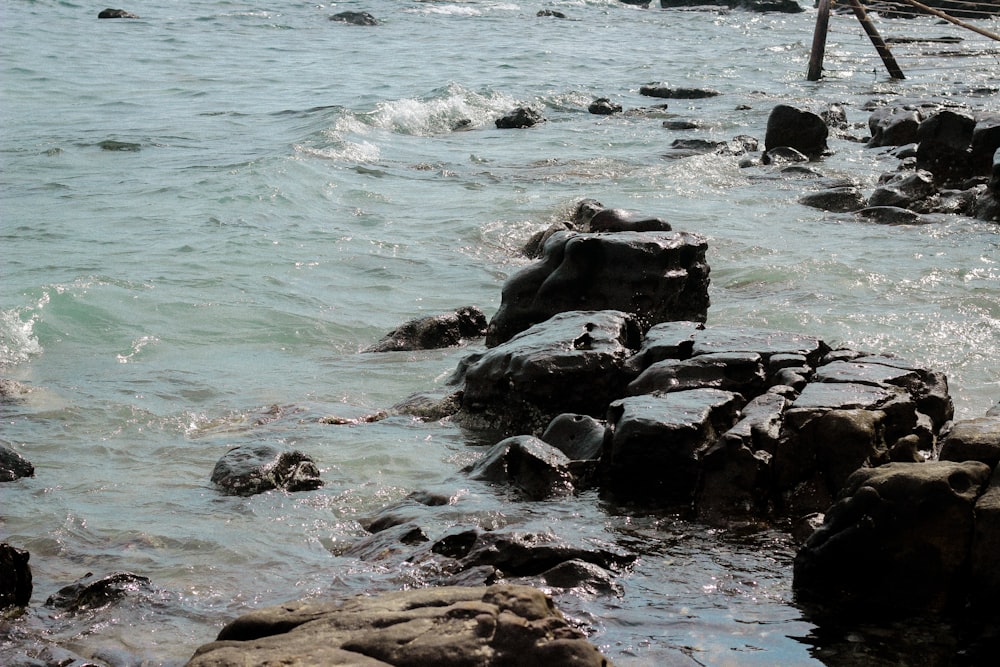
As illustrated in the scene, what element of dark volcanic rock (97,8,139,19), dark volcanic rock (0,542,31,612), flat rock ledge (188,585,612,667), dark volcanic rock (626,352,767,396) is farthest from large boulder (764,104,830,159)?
dark volcanic rock (97,8,139,19)

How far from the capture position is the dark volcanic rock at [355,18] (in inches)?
1406

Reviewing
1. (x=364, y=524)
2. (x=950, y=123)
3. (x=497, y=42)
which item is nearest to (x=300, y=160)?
(x=950, y=123)

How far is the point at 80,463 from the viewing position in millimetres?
6605

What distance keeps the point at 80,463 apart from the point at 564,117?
49.5ft

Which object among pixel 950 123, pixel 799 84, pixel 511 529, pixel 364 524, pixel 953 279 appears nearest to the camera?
pixel 511 529

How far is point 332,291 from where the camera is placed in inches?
418

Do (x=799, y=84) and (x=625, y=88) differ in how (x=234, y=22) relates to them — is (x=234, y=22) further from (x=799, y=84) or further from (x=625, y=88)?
(x=799, y=84)

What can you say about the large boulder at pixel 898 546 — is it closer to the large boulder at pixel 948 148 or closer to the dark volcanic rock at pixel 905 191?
the dark volcanic rock at pixel 905 191

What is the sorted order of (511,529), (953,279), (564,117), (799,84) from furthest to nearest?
(799,84)
(564,117)
(953,279)
(511,529)

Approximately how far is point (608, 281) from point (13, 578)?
4543mm

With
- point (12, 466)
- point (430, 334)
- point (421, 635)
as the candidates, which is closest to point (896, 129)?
point (430, 334)

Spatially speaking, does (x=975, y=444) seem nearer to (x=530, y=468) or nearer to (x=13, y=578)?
(x=530, y=468)

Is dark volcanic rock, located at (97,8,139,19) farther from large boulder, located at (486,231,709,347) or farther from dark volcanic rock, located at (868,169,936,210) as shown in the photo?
large boulder, located at (486,231,709,347)

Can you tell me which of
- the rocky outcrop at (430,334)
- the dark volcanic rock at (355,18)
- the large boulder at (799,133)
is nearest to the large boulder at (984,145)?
the large boulder at (799,133)
